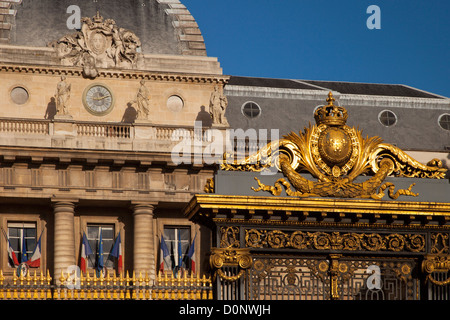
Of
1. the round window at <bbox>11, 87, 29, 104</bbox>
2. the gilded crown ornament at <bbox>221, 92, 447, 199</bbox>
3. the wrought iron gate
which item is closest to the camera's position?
the wrought iron gate

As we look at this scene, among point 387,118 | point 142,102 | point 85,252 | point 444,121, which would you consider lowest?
point 85,252

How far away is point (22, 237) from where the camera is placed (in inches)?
2383

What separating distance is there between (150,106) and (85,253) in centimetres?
962

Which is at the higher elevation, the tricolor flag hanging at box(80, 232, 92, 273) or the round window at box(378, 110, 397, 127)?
the round window at box(378, 110, 397, 127)

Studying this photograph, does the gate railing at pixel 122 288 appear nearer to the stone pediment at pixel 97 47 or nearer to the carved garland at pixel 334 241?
the carved garland at pixel 334 241

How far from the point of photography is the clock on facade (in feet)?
Result: 213

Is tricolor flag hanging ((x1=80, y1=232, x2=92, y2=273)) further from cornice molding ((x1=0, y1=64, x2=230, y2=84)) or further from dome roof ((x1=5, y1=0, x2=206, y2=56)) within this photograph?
dome roof ((x1=5, y1=0, x2=206, y2=56))

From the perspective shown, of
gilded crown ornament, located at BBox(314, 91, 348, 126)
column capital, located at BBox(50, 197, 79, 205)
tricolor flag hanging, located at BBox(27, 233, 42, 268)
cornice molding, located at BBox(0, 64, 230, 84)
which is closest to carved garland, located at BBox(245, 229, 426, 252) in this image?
gilded crown ornament, located at BBox(314, 91, 348, 126)

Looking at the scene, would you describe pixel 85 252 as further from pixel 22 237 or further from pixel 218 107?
pixel 218 107

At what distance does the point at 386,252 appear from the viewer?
30.3 metres

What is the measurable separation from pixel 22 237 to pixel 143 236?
17.9 ft

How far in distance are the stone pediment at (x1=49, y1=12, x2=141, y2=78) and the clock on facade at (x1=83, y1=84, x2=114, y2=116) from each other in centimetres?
79

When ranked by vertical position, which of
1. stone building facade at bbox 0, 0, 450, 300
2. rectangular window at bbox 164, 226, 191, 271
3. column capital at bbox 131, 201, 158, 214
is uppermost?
stone building facade at bbox 0, 0, 450, 300

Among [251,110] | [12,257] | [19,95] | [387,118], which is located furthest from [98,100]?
[387,118]
